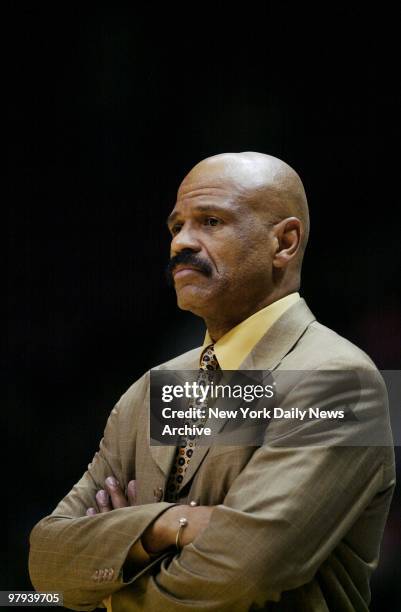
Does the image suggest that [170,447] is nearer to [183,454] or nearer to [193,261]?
[183,454]

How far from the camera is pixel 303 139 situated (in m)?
3.57

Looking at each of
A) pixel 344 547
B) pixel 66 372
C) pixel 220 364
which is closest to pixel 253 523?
pixel 344 547

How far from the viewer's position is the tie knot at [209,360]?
2809 mm

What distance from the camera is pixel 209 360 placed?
2.83 metres

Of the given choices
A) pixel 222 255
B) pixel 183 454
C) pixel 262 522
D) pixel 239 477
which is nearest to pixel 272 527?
pixel 262 522

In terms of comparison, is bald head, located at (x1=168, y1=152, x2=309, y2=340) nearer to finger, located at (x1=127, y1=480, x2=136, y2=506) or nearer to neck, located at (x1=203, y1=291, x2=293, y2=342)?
neck, located at (x1=203, y1=291, x2=293, y2=342)

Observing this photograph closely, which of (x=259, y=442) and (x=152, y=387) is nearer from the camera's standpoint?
(x=259, y=442)

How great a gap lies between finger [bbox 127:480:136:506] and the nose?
2.20 feet

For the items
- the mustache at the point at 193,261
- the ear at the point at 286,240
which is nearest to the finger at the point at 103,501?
the mustache at the point at 193,261

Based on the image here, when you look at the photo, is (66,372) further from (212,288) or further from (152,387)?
(212,288)

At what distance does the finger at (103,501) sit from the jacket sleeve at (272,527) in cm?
28

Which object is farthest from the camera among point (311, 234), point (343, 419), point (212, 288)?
point (311, 234)

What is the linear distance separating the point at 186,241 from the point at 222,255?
113 millimetres

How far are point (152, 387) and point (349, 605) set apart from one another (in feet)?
2.81
